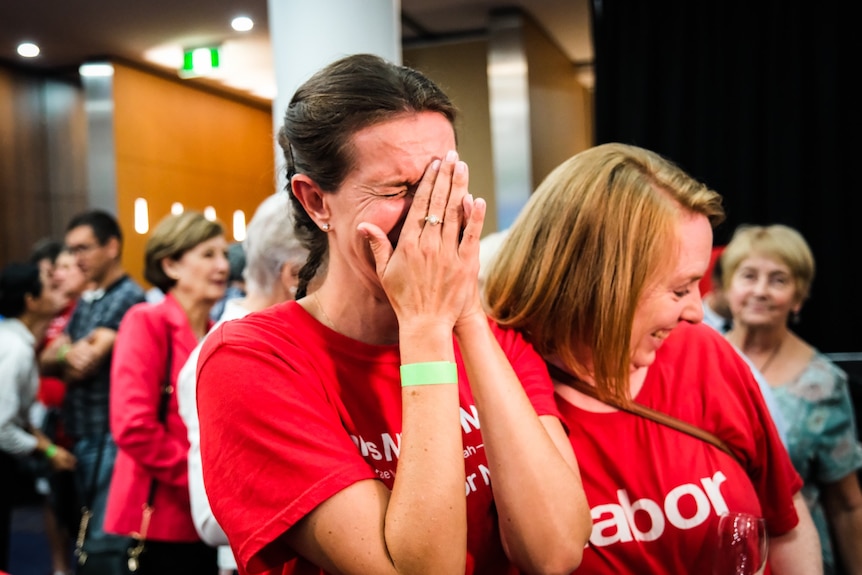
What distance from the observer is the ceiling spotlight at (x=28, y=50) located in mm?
7412

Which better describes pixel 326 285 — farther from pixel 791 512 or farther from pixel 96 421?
pixel 96 421

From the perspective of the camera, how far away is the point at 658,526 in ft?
4.86

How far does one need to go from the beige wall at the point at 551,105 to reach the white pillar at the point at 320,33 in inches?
144

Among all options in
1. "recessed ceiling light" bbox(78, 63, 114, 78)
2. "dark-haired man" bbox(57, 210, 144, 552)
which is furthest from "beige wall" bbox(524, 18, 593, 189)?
"recessed ceiling light" bbox(78, 63, 114, 78)

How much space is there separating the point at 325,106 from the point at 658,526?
89 cm

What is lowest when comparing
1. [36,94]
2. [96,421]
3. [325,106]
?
[96,421]

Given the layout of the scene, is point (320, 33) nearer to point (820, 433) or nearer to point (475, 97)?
point (820, 433)

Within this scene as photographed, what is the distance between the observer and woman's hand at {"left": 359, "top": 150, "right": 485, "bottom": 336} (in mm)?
1154

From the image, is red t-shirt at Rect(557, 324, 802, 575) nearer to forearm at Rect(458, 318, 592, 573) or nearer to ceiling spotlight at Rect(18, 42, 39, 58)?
forearm at Rect(458, 318, 592, 573)

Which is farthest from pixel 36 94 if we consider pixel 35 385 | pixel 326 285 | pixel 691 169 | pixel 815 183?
pixel 326 285

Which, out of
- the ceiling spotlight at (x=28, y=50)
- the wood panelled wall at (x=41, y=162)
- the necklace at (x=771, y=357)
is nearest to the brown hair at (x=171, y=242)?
the necklace at (x=771, y=357)

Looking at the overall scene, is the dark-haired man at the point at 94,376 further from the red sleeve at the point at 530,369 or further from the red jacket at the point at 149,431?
the red sleeve at the point at 530,369

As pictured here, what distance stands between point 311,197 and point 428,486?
1.51ft

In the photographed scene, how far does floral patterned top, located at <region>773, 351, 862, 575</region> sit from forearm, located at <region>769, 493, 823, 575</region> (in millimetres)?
892
